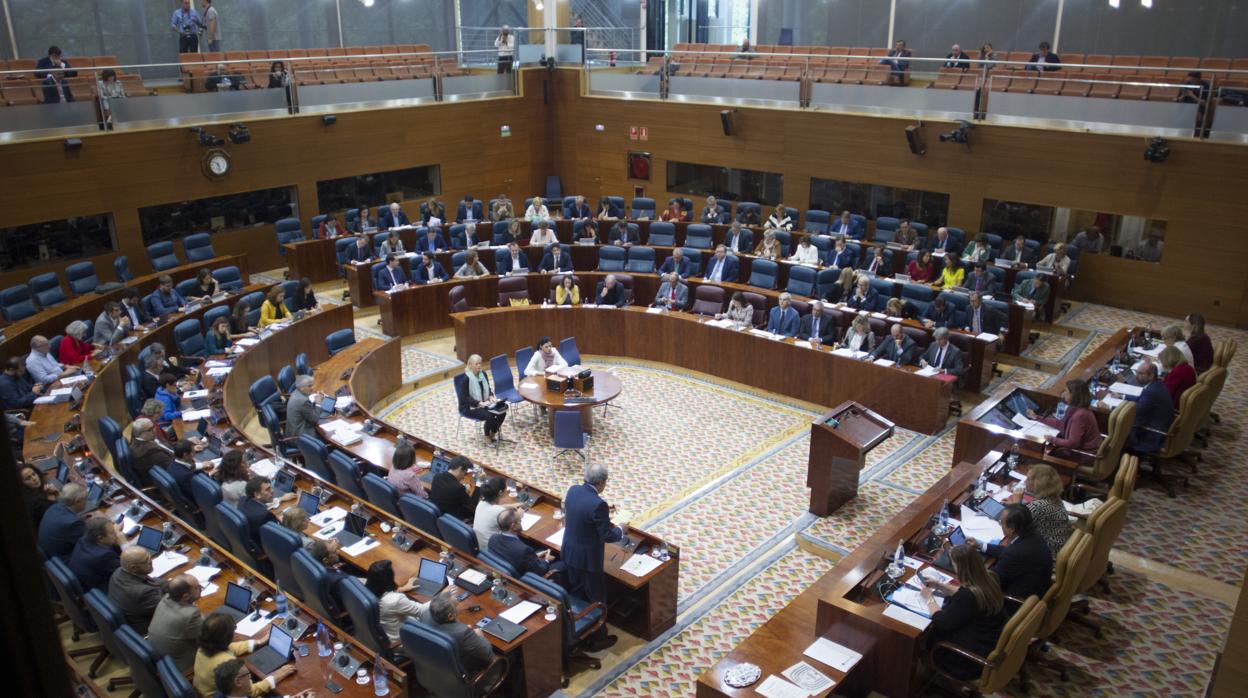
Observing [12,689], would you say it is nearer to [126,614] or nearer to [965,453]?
[126,614]

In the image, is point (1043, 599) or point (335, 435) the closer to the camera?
point (1043, 599)

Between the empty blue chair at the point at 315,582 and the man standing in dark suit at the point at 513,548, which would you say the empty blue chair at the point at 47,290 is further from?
the man standing in dark suit at the point at 513,548

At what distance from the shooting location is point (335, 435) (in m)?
9.66

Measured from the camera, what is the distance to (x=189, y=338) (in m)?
12.0

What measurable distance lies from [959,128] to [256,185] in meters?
12.5

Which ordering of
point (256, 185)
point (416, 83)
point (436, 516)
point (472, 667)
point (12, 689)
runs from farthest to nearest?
point (416, 83), point (256, 185), point (436, 516), point (472, 667), point (12, 689)

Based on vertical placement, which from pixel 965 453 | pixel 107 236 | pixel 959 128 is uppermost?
pixel 959 128

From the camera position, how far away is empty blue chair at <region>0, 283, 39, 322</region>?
484 inches

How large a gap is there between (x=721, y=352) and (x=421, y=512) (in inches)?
251

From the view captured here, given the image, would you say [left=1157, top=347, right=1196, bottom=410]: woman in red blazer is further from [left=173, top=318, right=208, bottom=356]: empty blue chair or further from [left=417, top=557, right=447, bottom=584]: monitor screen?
[left=173, top=318, right=208, bottom=356]: empty blue chair

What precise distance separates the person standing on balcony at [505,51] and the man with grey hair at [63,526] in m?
15.6

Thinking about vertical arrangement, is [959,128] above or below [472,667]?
above

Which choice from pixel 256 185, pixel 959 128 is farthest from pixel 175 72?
pixel 959 128

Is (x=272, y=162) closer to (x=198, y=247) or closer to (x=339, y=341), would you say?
(x=198, y=247)
